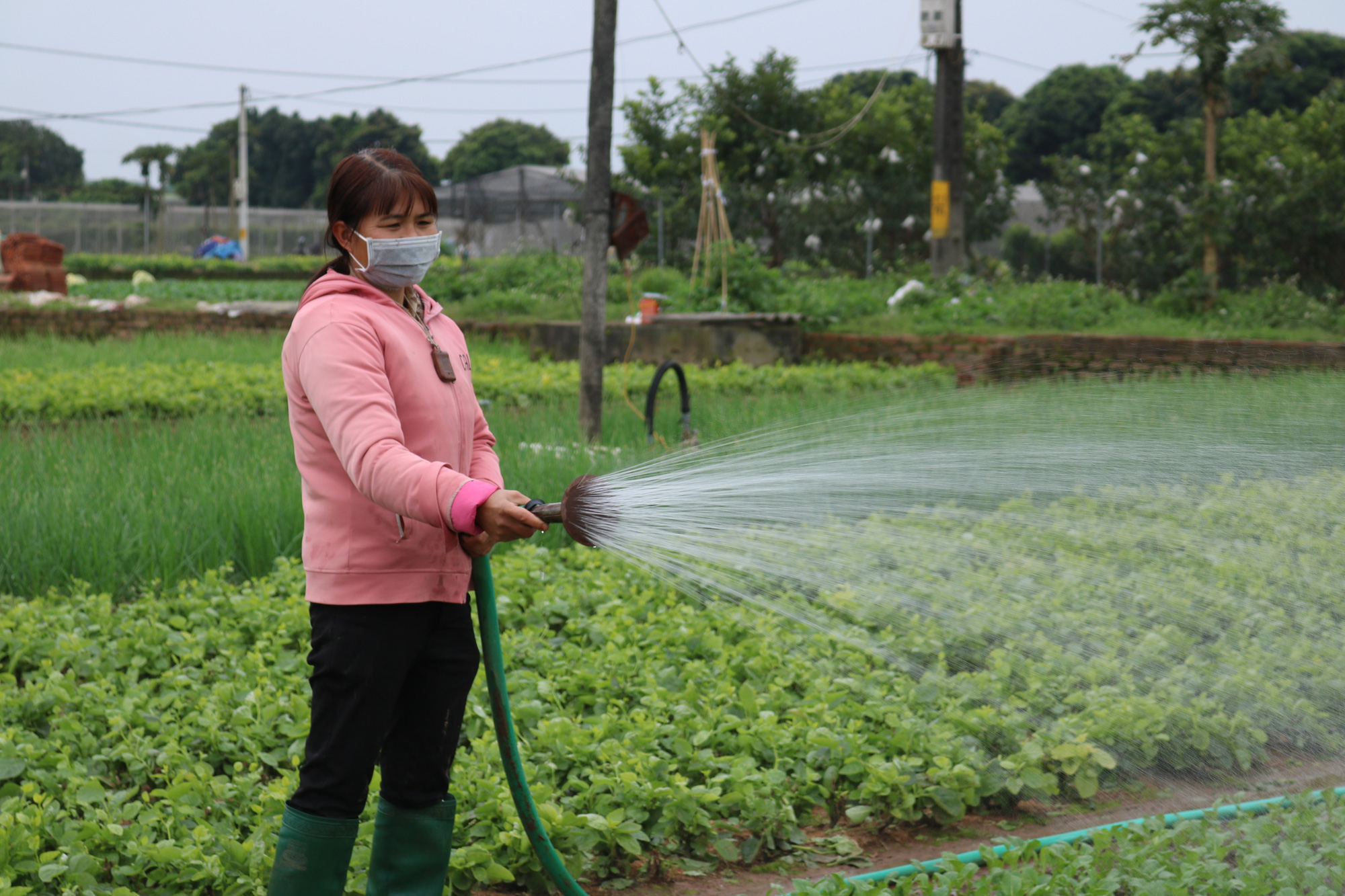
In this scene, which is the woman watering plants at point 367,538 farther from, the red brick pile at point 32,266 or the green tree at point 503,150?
the green tree at point 503,150

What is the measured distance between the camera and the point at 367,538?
1938 millimetres

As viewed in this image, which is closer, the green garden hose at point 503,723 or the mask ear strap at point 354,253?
the mask ear strap at point 354,253

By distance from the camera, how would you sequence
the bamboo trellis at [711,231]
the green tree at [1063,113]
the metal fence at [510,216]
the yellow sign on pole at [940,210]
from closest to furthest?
the bamboo trellis at [711,231] < the yellow sign on pole at [940,210] < the metal fence at [510,216] < the green tree at [1063,113]

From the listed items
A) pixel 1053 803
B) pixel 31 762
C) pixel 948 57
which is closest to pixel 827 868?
pixel 1053 803

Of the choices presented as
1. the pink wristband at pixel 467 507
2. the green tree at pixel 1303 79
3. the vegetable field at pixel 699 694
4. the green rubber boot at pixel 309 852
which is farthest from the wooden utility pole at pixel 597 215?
the green tree at pixel 1303 79

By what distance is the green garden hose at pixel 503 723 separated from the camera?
2137 mm

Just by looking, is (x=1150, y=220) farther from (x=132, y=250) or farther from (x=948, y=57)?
(x=132, y=250)

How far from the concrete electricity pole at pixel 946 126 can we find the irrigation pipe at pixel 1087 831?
39.2ft

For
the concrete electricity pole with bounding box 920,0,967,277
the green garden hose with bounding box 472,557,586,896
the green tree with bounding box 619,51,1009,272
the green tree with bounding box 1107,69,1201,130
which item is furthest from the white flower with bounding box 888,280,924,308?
the green tree with bounding box 1107,69,1201,130

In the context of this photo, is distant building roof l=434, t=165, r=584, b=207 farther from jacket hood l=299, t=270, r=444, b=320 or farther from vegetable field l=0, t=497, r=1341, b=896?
jacket hood l=299, t=270, r=444, b=320

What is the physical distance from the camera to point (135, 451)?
5.69 metres

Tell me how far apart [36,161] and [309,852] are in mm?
68401

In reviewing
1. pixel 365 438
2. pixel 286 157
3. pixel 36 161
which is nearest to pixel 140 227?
pixel 286 157

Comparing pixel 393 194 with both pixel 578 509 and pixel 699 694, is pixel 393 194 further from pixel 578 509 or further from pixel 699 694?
pixel 699 694
